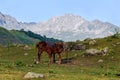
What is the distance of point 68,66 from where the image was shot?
58062 millimetres

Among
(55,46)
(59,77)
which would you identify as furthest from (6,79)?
(55,46)

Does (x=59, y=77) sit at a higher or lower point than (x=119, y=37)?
lower

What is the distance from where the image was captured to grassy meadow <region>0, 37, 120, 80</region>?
1496 inches

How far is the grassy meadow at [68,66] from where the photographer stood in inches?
1496

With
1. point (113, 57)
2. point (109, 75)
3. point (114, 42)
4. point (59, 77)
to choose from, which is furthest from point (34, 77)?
point (114, 42)

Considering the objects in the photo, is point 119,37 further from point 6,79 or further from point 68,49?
point 6,79

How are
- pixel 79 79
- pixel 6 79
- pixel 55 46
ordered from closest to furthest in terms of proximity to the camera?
pixel 6 79, pixel 79 79, pixel 55 46

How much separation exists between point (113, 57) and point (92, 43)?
803 inches

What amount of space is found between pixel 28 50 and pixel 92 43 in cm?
1572

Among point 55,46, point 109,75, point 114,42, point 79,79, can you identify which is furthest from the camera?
point 114,42

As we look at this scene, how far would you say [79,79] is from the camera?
35.8 meters

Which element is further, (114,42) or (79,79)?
(114,42)

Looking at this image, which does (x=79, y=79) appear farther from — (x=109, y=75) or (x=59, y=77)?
(x=109, y=75)

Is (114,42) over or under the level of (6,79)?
over
